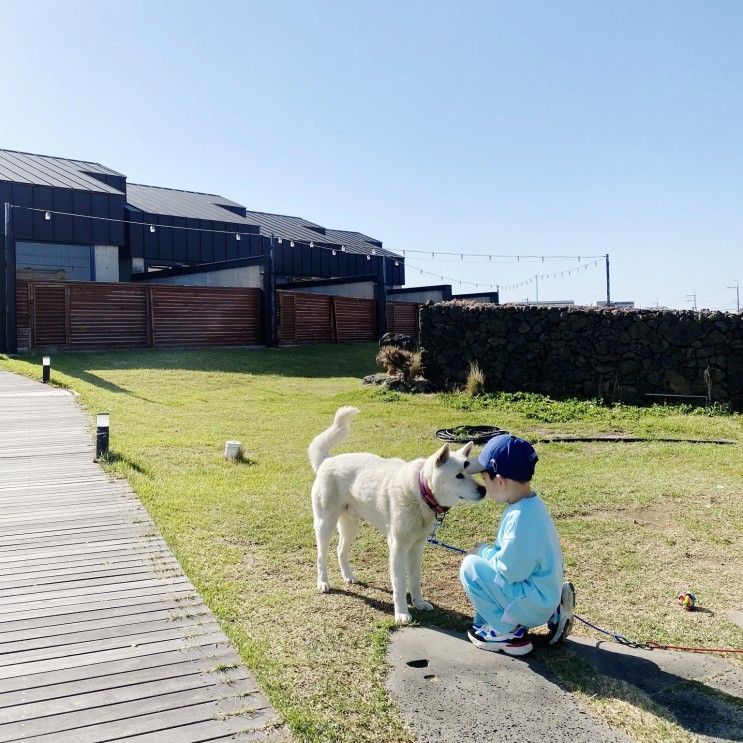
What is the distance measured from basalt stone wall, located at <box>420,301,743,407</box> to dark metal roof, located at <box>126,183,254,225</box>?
22.6 meters

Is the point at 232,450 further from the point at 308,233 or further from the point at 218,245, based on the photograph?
the point at 308,233

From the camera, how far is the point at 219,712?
3672mm

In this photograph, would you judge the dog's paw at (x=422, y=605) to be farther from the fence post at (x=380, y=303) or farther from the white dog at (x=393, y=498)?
the fence post at (x=380, y=303)

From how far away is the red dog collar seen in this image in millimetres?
4684

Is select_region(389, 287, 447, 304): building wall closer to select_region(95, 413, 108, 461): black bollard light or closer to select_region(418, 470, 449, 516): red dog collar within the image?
select_region(95, 413, 108, 461): black bollard light

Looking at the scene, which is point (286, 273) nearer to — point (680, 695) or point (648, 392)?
point (648, 392)

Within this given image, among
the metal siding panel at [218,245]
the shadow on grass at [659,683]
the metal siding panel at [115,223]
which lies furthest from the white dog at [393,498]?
the metal siding panel at [218,245]

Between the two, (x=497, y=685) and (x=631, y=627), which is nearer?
(x=497, y=685)

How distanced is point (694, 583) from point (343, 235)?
1990 inches

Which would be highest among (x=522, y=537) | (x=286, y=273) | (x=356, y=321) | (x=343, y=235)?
(x=343, y=235)

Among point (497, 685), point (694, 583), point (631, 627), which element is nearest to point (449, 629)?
point (497, 685)

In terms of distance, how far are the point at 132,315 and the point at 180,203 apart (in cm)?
1771

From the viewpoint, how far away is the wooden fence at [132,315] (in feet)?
76.4

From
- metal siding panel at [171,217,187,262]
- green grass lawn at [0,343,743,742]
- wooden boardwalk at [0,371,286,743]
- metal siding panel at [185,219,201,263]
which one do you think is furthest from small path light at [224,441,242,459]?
metal siding panel at [185,219,201,263]
